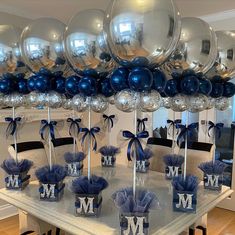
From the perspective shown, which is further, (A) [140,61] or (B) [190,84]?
(B) [190,84]

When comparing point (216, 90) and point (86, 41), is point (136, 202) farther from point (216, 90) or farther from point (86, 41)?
point (216, 90)

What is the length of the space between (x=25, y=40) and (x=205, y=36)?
45.7 inches

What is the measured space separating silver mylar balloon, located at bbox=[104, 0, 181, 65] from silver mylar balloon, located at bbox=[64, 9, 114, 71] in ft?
0.93

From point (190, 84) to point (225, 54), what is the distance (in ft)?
1.29

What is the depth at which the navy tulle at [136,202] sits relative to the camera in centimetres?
118

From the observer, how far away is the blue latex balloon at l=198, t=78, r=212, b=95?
5.36 feet

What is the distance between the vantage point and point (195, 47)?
4.94 feet

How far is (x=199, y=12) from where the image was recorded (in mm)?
3141

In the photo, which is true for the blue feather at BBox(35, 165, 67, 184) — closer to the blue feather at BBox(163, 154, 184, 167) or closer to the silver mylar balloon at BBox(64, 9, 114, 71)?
the silver mylar balloon at BBox(64, 9, 114, 71)

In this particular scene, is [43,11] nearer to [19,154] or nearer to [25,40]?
[25,40]

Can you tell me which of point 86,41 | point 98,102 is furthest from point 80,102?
point 86,41

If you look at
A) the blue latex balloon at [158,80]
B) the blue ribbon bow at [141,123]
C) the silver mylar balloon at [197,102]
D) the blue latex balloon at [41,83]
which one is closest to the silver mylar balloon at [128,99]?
the blue latex balloon at [158,80]

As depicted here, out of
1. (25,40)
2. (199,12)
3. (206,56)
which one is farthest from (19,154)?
(199,12)

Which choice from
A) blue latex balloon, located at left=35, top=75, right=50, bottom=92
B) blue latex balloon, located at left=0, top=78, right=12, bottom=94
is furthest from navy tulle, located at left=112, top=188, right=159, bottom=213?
blue latex balloon, located at left=0, top=78, right=12, bottom=94
